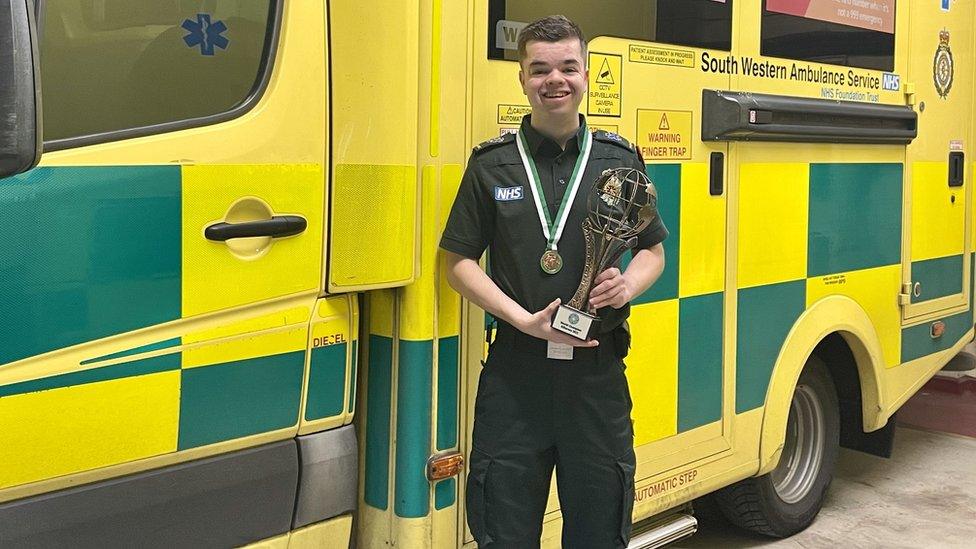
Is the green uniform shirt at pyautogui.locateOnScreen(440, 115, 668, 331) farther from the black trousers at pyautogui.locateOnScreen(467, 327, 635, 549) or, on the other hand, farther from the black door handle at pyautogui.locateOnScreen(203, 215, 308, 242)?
the black door handle at pyautogui.locateOnScreen(203, 215, 308, 242)

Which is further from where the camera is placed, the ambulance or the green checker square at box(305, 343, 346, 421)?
the green checker square at box(305, 343, 346, 421)

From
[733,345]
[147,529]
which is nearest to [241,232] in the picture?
[147,529]

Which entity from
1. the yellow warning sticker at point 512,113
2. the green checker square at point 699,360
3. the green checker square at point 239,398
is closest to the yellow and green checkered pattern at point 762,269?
the green checker square at point 699,360

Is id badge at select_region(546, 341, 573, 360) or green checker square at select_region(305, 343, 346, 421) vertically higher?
id badge at select_region(546, 341, 573, 360)

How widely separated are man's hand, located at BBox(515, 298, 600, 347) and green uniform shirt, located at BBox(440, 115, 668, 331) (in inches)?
4.0

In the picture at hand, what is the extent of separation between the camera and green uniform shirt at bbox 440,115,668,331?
8.25 feet


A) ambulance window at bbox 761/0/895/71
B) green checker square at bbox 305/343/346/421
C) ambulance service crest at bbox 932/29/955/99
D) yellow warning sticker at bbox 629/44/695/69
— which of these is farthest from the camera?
ambulance service crest at bbox 932/29/955/99

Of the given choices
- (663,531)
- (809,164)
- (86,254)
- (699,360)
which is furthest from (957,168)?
(86,254)

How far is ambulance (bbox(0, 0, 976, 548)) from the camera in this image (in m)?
2.09

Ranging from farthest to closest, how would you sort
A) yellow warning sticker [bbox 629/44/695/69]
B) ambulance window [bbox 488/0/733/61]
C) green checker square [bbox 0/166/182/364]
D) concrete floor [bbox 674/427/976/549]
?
concrete floor [bbox 674/427/976/549]
yellow warning sticker [bbox 629/44/695/69]
ambulance window [bbox 488/0/733/61]
green checker square [bbox 0/166/182/364]

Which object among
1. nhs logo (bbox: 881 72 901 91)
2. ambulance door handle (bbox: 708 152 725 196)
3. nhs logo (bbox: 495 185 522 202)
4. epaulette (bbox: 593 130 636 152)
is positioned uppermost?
nhs logo (bbox: 881 72 901 91)

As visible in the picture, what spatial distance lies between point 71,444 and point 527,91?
3.91 feet

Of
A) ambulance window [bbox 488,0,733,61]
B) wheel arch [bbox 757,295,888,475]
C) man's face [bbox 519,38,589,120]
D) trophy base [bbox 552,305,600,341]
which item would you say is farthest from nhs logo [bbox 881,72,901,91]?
trophy base [bbox 552,305,600,341]

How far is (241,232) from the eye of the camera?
2281 millimetres
